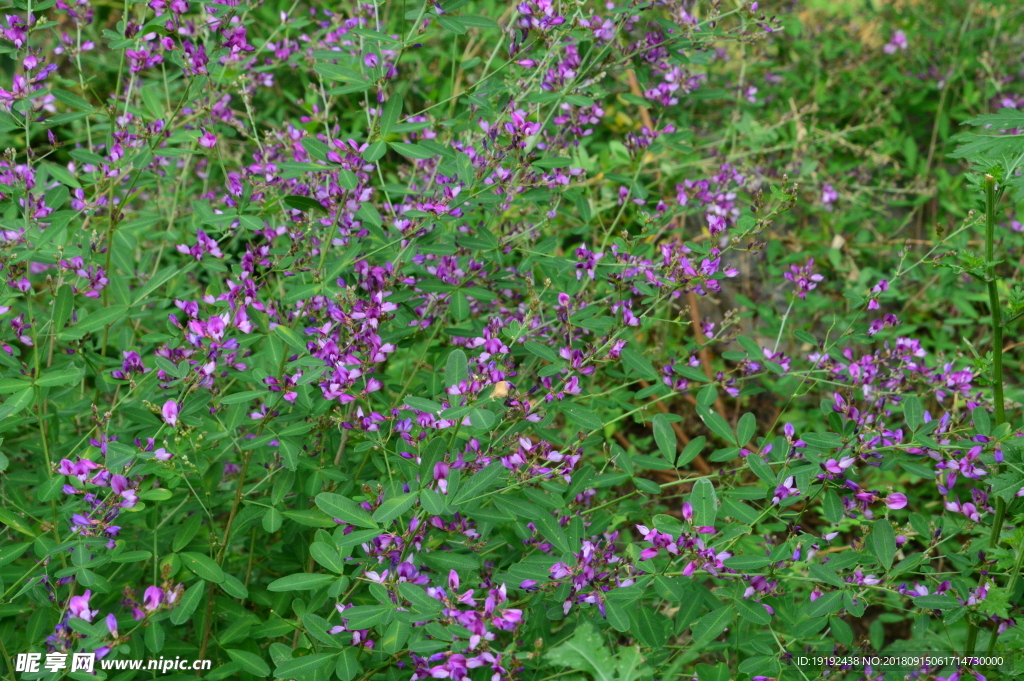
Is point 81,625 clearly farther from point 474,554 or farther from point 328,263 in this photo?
point 328,263

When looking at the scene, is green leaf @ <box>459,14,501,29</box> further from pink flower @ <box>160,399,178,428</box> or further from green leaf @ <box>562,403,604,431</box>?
pink flower @ <box>160,399,178,428</box>

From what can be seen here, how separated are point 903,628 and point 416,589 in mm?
2693

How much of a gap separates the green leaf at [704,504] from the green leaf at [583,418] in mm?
293

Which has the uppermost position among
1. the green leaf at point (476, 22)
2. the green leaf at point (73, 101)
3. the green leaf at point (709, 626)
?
the green leaf at point (476, 22)

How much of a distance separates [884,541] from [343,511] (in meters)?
1.37

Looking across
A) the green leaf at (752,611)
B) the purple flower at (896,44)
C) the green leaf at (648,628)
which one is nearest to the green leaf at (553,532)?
the green leaf at (648,628)

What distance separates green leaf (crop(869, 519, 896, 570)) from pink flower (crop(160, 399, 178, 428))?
5.89 feet

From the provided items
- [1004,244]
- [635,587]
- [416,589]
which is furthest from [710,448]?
[416,589]

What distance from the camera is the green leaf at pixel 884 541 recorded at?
212cm

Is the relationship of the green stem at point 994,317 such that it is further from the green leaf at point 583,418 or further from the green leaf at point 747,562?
the green leaf at point 583,418

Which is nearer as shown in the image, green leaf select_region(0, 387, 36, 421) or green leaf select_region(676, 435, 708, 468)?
green leaf select_region(0, 387, 36, 421)

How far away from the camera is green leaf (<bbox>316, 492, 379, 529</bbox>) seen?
198 cm

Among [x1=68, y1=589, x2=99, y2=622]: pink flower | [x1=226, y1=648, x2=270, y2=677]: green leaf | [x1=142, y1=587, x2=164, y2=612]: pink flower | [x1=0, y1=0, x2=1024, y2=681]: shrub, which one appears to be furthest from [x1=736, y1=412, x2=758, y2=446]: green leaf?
[x1=68, y1=589, x2=99, y2=622]: pink flower

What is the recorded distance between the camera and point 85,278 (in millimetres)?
2531
